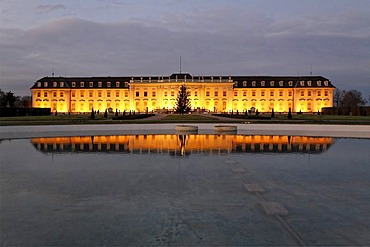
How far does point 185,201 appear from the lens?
6078 millimetres

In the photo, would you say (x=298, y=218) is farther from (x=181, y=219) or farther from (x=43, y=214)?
(x=43, y=214)

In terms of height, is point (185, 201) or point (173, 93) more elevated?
point (173, 93)

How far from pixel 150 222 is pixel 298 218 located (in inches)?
83.7

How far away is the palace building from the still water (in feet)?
221

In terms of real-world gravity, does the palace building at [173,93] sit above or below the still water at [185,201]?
above

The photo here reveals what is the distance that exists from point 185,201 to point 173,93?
72017 millimetres

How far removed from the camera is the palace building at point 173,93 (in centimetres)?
7681

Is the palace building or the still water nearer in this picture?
the still water

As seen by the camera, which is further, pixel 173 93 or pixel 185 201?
pixel 173 93

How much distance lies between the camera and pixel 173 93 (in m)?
77.6

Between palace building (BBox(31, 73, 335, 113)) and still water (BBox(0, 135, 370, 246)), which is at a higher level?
palace building (BBox(31, 73, 335, 113))

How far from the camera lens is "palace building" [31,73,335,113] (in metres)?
76.8

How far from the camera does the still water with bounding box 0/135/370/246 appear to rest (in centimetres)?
450

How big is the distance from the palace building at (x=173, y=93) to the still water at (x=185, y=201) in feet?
221
